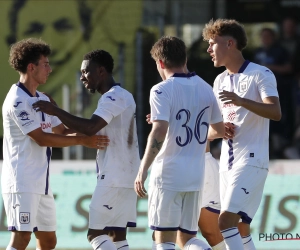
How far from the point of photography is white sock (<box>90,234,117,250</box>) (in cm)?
685

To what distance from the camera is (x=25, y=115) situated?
277 inches

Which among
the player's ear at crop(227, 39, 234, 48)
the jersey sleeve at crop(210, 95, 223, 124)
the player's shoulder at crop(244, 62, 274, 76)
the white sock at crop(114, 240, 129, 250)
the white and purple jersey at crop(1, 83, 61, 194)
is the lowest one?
the white sock at crop(114, 240, 129, 250)

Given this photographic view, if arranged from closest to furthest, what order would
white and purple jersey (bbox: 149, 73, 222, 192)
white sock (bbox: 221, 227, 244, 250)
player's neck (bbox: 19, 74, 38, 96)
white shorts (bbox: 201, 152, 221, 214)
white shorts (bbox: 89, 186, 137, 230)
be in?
white and purple jersey (bbox: 149, 73, 222, 192) < white sock (bbox: 221, 227, 244, 250) < white shorts (bbox: 89, 186, 137, 230) < player's neck (bbox: 19, 74, 38, 96) < white shorts (bbox: 201, 152, 221, 214)

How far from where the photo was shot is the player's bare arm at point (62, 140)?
6961 mm

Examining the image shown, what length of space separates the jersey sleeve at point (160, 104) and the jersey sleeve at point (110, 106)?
Result: 0.54 meters

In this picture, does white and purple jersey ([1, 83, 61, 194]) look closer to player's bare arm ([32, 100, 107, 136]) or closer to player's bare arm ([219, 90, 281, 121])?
player's bare arm ([32, 100, 107, 136])

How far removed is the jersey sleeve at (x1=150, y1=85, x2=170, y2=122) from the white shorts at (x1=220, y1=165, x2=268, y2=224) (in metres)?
0.97

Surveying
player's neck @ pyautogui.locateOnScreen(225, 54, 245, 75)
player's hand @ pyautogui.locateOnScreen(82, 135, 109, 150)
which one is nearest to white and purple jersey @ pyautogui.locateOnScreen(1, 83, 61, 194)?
player's hand @ pyautogui.locateOnScreen(82, 135, 109, 150)

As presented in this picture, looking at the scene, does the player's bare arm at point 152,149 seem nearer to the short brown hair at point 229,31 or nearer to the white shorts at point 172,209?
the white shorts at point 172,209

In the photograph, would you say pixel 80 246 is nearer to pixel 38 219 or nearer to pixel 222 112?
pixel 38 219

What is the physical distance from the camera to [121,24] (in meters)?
13.7

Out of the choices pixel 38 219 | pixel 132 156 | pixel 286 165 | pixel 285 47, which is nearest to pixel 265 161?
pixel 132 156

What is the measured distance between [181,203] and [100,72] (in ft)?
4.47

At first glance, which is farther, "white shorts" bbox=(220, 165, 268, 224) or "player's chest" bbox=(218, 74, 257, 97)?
"player's chest" bbox=(218, 74, 257, 97)
